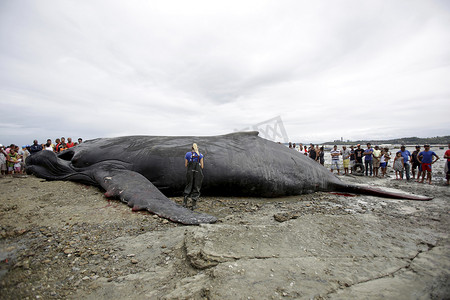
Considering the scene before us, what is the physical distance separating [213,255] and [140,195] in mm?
2619

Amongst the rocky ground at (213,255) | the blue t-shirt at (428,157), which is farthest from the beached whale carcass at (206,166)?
the blue t-shirt at (428,157)

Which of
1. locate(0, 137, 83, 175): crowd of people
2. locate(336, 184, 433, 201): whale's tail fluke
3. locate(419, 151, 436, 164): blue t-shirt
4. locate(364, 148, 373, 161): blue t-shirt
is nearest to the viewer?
locate(336, 184, 433, 201): whale's tail fluke

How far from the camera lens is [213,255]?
8.72 feet

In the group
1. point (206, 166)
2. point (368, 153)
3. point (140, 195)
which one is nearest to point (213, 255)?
point (140, 195)

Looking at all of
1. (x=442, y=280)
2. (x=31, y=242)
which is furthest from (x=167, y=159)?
(x=442, y=280)

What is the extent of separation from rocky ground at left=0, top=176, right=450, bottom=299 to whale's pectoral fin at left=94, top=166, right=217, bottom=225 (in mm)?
201

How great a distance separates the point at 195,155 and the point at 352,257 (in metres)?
3.66

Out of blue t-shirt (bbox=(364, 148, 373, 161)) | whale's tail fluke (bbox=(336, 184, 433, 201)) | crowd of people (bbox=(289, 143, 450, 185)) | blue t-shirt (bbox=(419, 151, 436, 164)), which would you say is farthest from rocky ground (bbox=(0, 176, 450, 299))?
blue t-shirt (bbox=(364, 148, 373, 161))

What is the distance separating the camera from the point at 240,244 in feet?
9.74

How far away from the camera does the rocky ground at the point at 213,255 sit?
2199 millimetres

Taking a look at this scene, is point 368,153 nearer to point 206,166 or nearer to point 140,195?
point 206,166

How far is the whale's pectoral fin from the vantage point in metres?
4.05

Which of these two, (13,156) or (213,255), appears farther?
(13,156)

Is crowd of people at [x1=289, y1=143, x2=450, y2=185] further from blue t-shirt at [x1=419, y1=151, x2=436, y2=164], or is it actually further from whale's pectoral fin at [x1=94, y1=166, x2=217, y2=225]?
whale's pectoral fin at [x1=94, y1=166, x2=217, y2=225]
